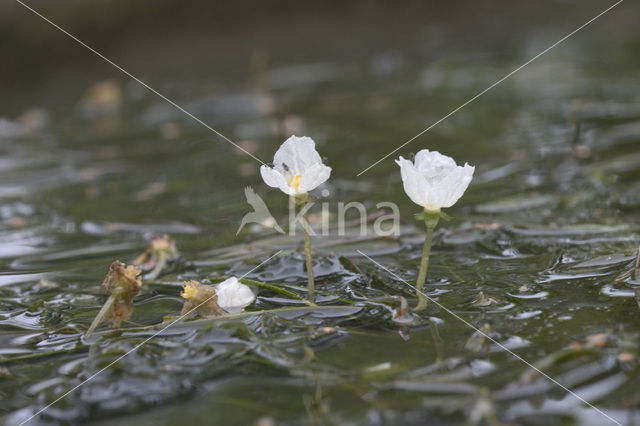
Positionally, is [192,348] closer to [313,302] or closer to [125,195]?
[313,302]

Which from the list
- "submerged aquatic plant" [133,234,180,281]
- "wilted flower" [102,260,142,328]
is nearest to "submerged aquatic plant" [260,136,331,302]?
"wilted flower" [102,260,142,328]

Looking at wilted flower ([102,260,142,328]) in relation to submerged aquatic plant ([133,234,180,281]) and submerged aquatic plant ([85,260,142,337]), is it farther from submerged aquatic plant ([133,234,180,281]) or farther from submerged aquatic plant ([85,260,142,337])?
submerged aquatic plant ([133,234,180,281])

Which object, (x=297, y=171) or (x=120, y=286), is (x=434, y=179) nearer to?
(x=297, y=171)

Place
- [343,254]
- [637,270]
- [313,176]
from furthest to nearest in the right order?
1. [343,254]
2. [637,270]
3. [313,176]

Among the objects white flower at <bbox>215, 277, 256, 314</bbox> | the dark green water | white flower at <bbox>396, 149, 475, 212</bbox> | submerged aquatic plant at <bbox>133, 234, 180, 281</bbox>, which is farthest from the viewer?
submerged aquatic plant at <bbox>133, 234, 180, 281</bbox>

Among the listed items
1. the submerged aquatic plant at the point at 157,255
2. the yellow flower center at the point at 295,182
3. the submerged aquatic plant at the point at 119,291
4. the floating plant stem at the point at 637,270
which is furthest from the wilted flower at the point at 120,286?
the floating plant stem at the point at 637,270

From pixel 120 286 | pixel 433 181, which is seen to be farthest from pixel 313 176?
pixel 120 286

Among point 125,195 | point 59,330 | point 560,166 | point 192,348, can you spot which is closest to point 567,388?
point 192,348

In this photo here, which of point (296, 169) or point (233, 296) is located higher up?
point (296, 169)
